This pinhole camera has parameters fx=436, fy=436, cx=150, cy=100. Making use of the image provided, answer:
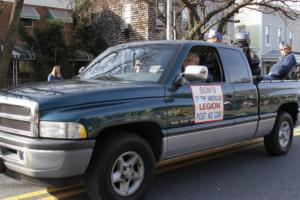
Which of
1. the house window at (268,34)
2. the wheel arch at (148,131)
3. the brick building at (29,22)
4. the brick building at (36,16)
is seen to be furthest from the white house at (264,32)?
the wheel arch at (148,131)

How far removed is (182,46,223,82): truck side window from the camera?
5799 mm

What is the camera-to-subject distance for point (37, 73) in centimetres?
2016

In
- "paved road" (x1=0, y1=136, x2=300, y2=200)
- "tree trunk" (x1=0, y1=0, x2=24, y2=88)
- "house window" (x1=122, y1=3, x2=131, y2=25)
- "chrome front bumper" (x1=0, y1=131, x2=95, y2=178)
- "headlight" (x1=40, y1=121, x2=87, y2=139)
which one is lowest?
"paved road" (x1=0, y1=136, x2=300, y2=200)

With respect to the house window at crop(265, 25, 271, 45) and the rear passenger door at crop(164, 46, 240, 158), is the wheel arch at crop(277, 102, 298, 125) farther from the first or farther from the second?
the house window at crop(265, 25, 271, 45)

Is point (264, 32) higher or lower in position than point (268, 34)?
higher

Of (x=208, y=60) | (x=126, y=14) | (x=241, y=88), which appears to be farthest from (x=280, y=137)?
(x=126, y=14)

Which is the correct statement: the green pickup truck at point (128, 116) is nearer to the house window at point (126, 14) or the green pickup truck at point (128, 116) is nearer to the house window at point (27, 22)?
the house window at point (27, 22)

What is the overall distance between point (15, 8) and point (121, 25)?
37.9 ft

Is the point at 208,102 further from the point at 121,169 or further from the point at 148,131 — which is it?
the point at 121,169

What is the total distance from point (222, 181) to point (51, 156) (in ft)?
9.16

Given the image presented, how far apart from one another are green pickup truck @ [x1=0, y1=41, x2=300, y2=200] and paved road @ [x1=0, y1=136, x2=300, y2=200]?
52 cm

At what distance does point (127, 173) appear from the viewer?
4.65m

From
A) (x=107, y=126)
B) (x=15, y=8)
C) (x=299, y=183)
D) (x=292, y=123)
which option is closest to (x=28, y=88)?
(x=107, y=126)

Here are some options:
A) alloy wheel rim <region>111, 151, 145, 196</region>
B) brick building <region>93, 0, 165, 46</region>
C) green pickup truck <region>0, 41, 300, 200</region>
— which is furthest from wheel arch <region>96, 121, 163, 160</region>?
brick building <region>93, 0, 165, 46</region>
